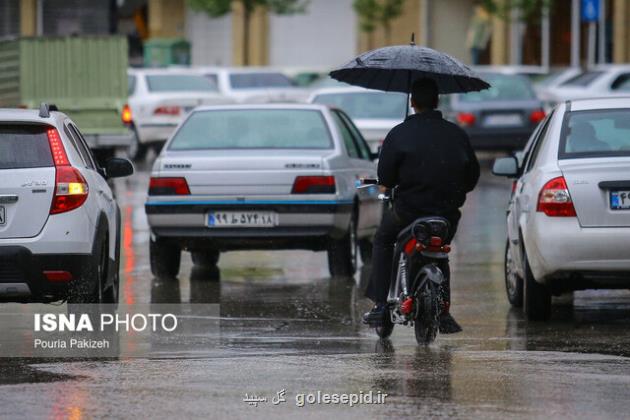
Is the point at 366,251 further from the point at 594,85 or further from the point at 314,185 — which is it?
the point at 594,85

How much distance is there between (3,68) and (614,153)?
17.3 meters

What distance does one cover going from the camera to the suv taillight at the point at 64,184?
10500 millimetres

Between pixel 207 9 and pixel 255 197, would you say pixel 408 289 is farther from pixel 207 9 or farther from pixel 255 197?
pixel 207 9

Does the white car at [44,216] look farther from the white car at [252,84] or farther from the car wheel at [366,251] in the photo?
the white car at [252,84]

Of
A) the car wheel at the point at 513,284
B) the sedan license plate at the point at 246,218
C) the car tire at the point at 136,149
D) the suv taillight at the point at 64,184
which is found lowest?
the car tire at the point at 136,149

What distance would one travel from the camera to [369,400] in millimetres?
8000

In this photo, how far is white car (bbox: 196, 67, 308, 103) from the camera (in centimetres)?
3650

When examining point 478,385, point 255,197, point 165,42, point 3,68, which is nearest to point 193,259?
point 255,197

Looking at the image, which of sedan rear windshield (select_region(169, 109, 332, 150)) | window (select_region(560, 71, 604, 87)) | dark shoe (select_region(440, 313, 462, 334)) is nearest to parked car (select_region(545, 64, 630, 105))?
window (select_region(560, 71, 604, 87))

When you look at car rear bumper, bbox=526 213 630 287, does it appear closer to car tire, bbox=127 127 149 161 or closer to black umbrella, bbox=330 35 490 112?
black umbrella, bbox=330 35 490 112

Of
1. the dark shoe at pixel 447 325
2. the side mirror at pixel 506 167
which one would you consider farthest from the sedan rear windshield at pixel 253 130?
the dark shoe at pixel 447 325

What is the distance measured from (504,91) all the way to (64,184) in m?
20.9

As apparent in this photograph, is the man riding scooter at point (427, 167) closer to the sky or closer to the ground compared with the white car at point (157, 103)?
closer to the sky

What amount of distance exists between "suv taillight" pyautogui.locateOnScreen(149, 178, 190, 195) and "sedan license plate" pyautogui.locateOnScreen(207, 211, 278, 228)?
0.30 metres
